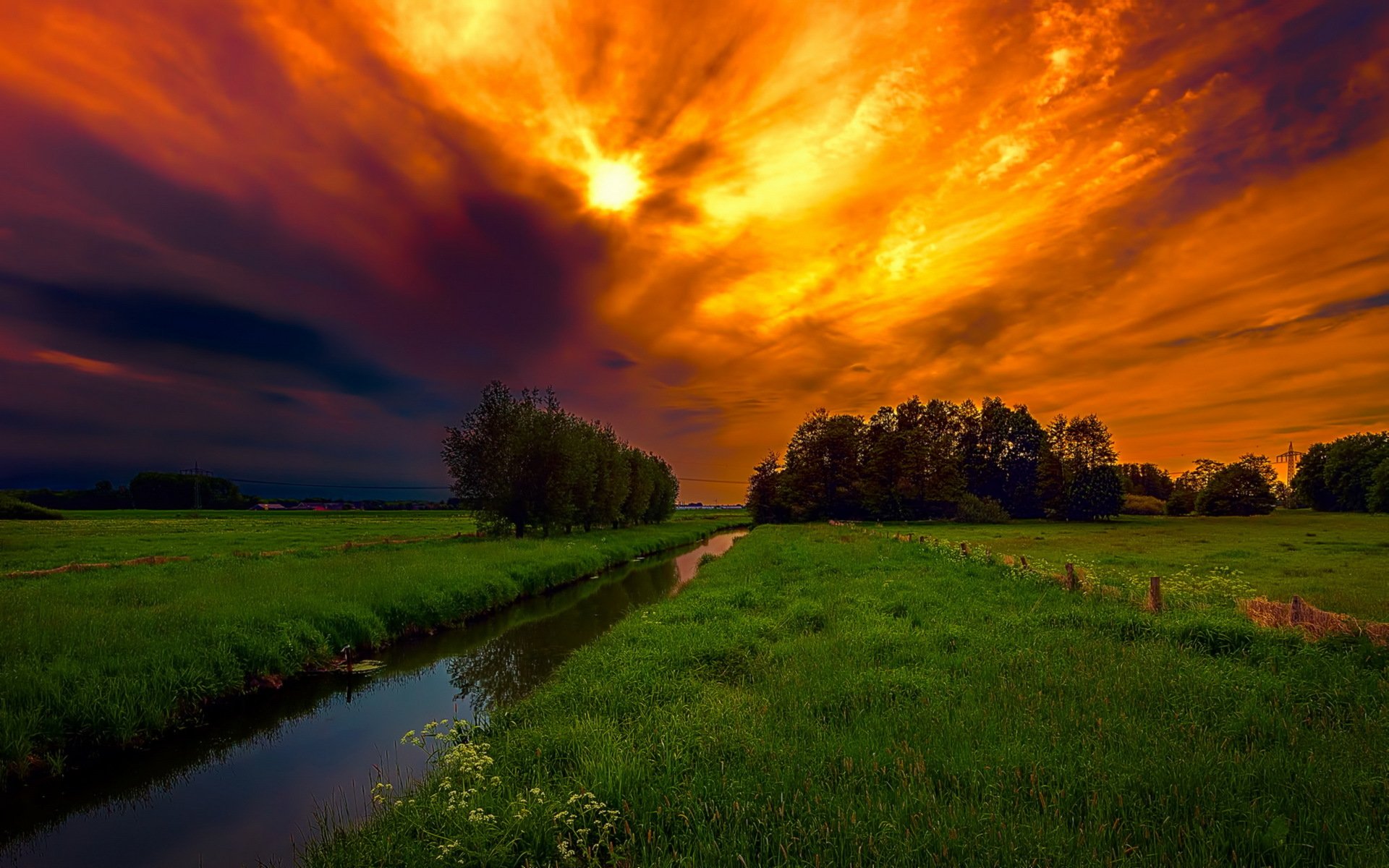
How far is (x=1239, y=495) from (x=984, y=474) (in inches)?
1694

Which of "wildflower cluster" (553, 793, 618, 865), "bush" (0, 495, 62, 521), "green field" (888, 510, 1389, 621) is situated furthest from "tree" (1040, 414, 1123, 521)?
"bush" (0, 495, 62, 521)

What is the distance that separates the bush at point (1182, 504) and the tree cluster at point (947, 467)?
31.3m

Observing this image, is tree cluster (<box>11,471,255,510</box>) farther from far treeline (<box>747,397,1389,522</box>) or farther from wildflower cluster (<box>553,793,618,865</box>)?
wildflower cluster (<box>553,793,618,865</box>)

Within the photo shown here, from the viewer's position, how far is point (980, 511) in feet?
244

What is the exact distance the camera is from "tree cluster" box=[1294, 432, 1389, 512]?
73.4 metres

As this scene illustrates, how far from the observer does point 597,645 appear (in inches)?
576

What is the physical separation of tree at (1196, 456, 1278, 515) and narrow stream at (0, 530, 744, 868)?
112 m

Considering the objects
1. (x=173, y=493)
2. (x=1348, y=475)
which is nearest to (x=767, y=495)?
(x=1348, y=475)

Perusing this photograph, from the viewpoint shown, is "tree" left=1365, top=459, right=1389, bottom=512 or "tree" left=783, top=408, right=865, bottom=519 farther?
"tree" left=783, top=408, right=865, bottom=519

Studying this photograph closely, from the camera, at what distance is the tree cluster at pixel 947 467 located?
76.6 meters

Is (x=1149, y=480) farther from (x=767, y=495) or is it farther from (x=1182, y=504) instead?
(x=767, y=495)

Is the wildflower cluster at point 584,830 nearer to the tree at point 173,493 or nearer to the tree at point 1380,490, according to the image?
the tree at point 1380,490

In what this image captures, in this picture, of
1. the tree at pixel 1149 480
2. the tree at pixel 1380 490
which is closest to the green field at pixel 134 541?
the tree at pixel 1380 490

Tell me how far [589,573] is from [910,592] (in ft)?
76.0
